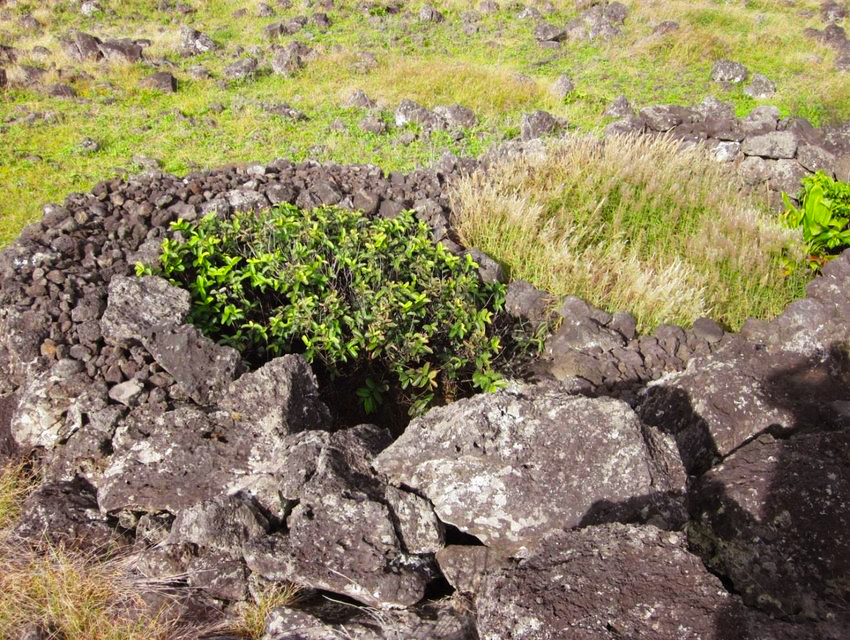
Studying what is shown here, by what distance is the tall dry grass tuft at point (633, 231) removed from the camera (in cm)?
684

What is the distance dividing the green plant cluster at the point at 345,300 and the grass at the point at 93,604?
6.50ft

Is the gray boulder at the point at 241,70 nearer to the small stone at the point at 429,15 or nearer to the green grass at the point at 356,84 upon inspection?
the green grass at the point at 356,84

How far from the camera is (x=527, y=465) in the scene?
12.5ft

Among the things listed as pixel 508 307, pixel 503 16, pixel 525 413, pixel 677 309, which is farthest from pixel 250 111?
pixel 503 16

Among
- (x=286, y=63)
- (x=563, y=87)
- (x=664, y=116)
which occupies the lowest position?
(x=664, y=116)

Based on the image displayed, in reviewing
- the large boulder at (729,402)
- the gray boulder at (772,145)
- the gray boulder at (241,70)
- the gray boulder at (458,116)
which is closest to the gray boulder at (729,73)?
the gray boulder at (772,145)

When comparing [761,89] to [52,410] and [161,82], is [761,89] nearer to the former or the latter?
[161,82]

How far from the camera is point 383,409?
18.9 ft

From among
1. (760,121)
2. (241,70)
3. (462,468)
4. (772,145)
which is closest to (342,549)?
(462,468)

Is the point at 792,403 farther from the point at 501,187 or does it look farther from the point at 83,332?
the point at 83,332

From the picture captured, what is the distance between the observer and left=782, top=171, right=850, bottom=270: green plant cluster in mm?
7691

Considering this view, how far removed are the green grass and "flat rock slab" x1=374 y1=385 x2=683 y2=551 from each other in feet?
18.7

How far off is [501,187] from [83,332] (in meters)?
4.47

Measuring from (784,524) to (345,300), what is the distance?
3.63 meters
